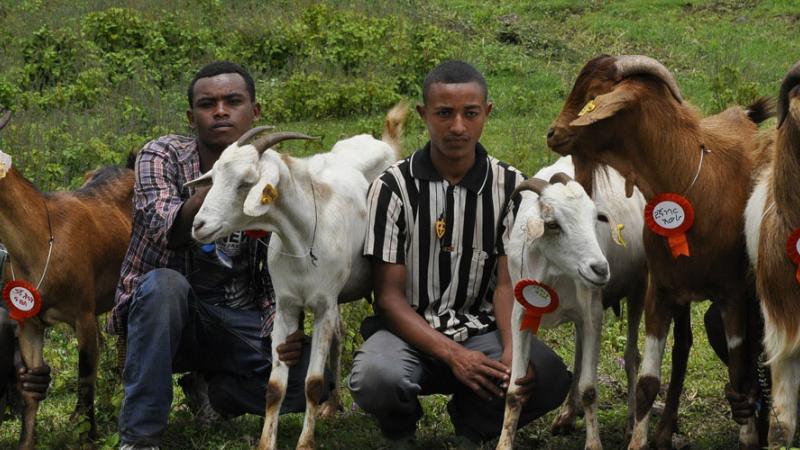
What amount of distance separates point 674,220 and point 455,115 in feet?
3.60

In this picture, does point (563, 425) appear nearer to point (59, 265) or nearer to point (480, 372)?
point (480, 372)

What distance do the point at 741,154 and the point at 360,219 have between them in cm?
178

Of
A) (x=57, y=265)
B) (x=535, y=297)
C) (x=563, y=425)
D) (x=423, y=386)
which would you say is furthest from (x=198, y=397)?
(x=535, y=297)

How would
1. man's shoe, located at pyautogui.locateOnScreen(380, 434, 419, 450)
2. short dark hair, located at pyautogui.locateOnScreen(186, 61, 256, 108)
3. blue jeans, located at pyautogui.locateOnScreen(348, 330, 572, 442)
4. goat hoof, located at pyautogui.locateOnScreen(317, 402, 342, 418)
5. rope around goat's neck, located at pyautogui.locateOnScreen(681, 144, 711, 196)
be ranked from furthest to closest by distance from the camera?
goat hoof, located at pyautogui.locateOnScreen(317, 402, 342, 418), short dark hair, located at pyautogui.locateOnScreen(186, 61, 256, 108), man's shoe, located at pyautogui.locateOnScreen(380, 434, 419, 450), blue jeans, located at pyautogui.locateOnScreen(348, 330, 572, 442), rope around goat's neck, located at pyautogui.locateOnScreen(681, 144, 711, 196)

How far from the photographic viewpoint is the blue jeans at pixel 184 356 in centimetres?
560

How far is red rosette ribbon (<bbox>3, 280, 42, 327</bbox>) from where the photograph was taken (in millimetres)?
5879

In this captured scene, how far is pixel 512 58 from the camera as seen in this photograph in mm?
14266

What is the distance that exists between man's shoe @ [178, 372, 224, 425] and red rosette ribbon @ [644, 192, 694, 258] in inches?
102

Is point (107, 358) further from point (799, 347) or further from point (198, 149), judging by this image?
point (799, 347)

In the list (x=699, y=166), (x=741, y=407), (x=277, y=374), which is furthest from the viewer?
(x=277, y=374)

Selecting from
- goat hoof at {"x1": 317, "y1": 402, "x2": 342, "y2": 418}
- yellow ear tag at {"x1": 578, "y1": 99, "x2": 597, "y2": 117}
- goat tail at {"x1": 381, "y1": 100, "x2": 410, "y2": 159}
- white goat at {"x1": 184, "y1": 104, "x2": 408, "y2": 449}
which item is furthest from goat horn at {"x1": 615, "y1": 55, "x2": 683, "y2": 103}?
goat hoof at {"x1": 317, "y1": 402, "x2": 342, "y2": 418}

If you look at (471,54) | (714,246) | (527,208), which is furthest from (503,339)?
(471,54)

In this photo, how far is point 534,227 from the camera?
5.20m

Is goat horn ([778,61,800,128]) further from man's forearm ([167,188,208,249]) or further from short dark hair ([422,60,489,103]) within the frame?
man's forearm ([167,188,208,249])
